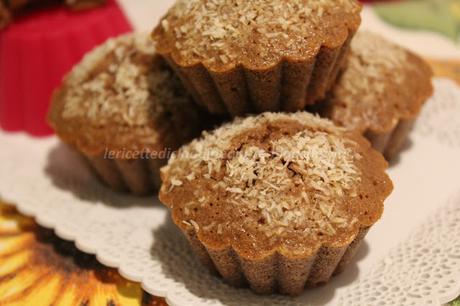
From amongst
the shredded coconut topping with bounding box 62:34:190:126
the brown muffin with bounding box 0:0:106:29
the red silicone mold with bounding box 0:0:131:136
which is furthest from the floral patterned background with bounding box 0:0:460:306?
the brown muffin with bounding box 0:0:106:29

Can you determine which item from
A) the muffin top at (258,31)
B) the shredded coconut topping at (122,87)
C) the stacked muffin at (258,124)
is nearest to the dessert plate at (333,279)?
the stacked muffin at (258,124)

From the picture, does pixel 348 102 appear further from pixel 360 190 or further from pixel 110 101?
pixel 110 101

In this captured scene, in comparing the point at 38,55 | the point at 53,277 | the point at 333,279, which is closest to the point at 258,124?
the point at 333,279

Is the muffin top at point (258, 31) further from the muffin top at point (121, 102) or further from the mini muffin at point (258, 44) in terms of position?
the muffin top at point (121, 102)

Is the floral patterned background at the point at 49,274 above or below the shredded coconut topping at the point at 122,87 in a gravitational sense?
below

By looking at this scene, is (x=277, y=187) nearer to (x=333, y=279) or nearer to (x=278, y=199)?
(x=278, y=199)

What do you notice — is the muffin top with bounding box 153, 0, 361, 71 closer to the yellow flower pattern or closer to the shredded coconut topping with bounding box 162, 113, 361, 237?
the shredded coconut topping with bounding box 162, 113, 361, 237
